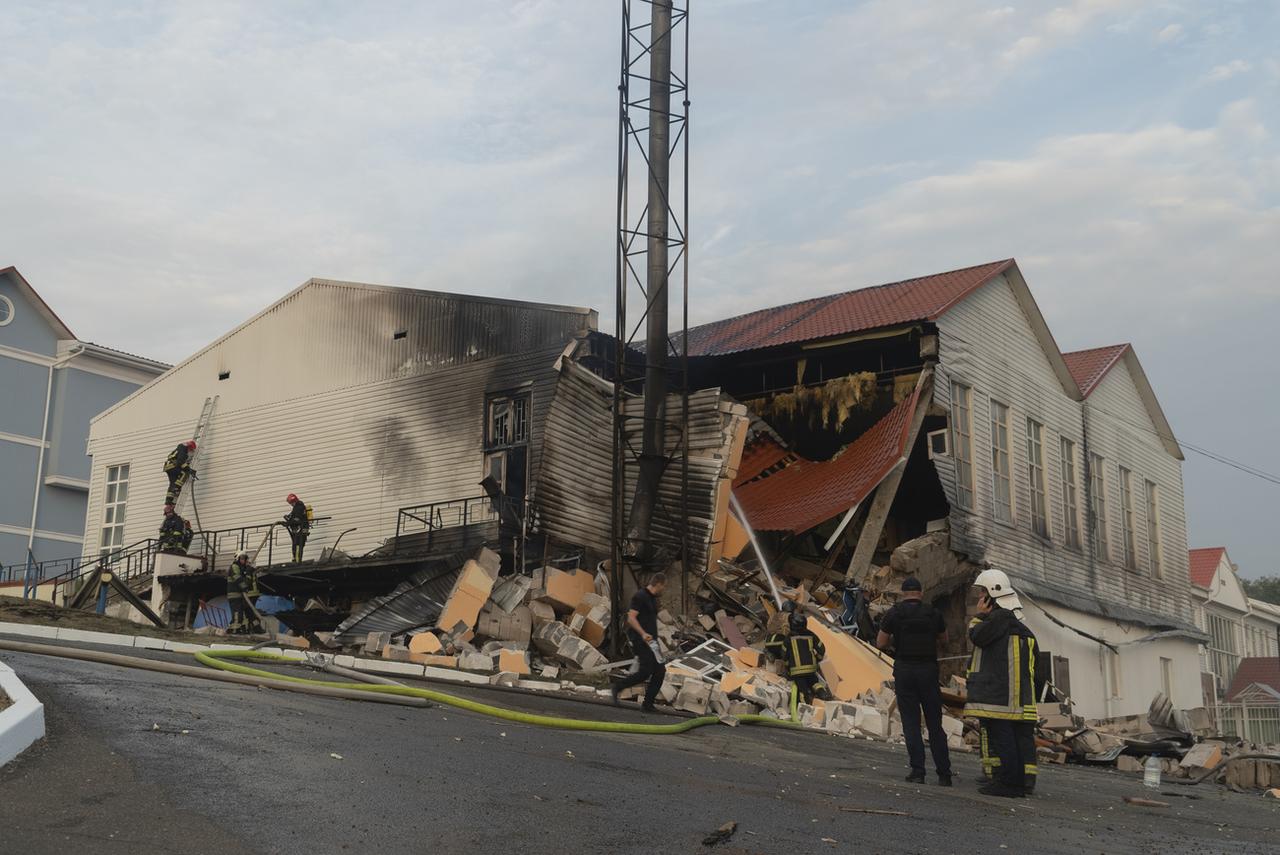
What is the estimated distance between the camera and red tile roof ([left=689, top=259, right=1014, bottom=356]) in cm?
2447

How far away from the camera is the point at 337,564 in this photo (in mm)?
22344

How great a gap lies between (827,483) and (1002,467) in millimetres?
6240

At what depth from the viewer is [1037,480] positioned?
27938 millimetres

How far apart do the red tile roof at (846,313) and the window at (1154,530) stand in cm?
979

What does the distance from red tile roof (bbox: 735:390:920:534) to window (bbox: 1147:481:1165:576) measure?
12848 mm

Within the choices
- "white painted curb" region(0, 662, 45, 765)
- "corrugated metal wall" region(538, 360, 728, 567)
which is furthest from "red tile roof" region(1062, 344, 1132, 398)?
"white painted curb" region(0, 662, 45, 765)

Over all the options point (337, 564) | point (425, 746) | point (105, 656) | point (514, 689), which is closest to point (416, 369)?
point (337, 564)

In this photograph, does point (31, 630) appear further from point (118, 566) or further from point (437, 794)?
point (118, 566)

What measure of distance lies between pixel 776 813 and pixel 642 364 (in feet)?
52.8

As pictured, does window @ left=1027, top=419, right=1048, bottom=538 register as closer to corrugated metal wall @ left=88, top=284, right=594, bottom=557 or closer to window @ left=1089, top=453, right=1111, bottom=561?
window @ left=1089, top=453, right=1111, bottom=561

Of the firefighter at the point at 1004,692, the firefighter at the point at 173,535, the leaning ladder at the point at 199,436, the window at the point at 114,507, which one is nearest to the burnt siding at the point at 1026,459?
the firefighter at the point at 1004,692

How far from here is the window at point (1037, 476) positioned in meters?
27.5

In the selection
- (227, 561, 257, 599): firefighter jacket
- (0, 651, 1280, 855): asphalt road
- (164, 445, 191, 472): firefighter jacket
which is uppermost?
(164, 445, 191, 472): firefighter jacket

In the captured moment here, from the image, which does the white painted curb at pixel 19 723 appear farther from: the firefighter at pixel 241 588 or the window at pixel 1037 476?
the window at pixel 1037 476
